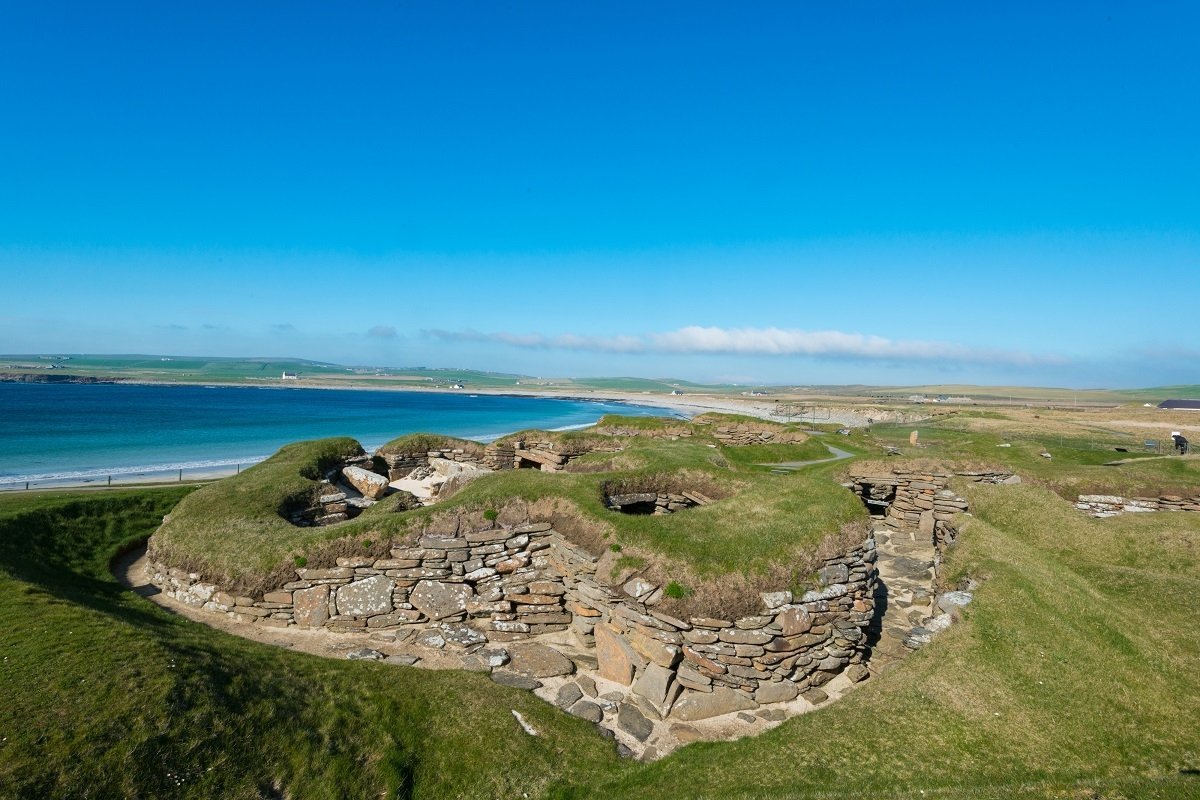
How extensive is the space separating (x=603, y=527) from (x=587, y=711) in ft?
13.7

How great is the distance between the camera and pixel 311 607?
42.1 ft

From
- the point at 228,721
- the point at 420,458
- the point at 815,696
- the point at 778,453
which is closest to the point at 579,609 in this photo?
the point at 815,696

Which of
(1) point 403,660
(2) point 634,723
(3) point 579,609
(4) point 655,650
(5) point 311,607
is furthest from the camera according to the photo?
(5) point 311,607

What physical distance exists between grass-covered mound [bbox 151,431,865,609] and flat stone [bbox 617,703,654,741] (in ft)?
7.82

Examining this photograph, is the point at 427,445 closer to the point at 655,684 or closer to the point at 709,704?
the point at 655,684

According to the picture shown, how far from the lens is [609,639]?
11.4 metres

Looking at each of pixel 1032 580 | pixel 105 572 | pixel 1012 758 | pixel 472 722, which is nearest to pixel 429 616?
pixel 472 722

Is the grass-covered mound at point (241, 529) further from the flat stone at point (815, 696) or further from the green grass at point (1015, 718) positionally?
the flat stone at point (815, 696)

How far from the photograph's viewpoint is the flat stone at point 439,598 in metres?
13.0

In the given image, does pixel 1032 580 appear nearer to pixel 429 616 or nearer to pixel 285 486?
pixel 429 616

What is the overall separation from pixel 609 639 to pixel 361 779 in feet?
18.2

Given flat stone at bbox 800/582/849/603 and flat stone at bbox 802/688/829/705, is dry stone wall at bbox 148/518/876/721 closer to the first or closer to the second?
flat stone at bbox 800/582/849/603

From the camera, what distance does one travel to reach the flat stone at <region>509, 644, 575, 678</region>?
11125 mm

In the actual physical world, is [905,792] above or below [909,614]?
above
